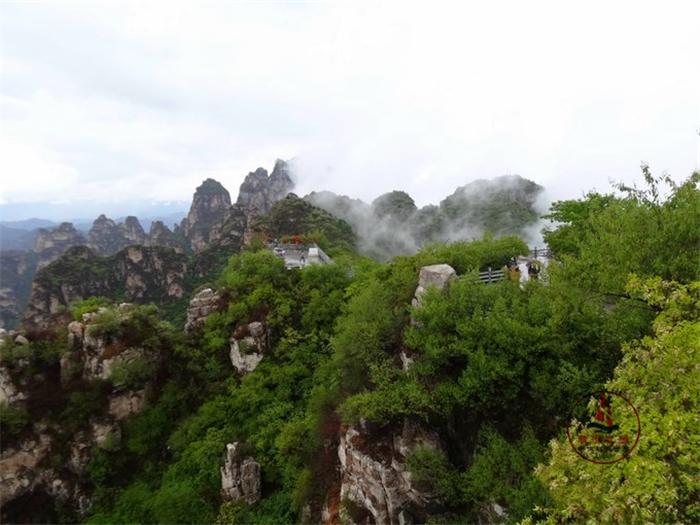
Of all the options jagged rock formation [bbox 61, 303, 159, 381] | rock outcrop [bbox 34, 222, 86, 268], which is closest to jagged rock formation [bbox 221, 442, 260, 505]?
jagged rock formation [bbox 61, 303, 159, 381]

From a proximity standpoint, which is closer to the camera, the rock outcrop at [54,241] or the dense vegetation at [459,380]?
the dense vegetation at [459,380]

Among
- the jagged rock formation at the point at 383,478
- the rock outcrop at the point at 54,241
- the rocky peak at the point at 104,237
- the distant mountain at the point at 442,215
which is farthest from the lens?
the rocky peak at the point at 104,237

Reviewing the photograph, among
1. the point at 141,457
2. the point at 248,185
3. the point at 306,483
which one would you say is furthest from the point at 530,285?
the point at 248,185

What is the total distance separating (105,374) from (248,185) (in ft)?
454

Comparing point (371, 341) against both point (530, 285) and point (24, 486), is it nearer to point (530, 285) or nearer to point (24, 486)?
point (530, 285)

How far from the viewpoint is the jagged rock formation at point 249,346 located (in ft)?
80.7

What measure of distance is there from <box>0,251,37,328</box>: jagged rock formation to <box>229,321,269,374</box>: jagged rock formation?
378 ft

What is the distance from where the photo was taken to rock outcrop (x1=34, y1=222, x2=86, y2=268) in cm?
14250

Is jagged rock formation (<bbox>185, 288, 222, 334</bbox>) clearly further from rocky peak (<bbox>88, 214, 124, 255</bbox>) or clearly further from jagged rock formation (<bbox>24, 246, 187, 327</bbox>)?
rocky peak (<bbox>88, 214, 124, 255</bbox>)

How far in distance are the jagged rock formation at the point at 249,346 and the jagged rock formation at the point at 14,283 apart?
115351 mm

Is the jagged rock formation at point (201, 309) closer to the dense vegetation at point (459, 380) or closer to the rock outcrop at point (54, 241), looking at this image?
the dense vegetation at point (459, 380)

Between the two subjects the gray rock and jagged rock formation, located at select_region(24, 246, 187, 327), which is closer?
the gray rock

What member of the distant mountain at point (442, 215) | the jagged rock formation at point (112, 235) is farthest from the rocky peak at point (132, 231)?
the distant mountain at point (442, 215)

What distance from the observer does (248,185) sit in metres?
154
